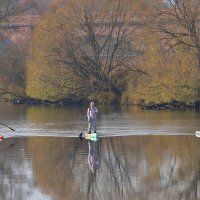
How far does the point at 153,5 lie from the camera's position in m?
48.4

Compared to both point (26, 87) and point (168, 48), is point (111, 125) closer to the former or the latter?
point (168, 48)

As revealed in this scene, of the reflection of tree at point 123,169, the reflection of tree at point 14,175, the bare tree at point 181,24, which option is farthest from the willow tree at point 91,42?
the reflection of tree at point 14,175

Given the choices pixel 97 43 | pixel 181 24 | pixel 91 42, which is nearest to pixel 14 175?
pixel 181 24

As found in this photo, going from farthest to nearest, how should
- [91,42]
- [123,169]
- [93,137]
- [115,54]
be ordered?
[115,54]
[91,42]
[93,137]
[123,169]

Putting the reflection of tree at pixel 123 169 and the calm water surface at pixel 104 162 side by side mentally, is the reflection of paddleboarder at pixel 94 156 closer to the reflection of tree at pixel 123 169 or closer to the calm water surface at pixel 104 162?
the calm water surface at pixel 104 162

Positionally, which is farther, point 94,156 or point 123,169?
point 94,156

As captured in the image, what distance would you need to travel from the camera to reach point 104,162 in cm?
2195

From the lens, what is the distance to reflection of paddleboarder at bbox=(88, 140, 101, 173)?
21.2 metres

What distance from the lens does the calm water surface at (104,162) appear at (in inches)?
683

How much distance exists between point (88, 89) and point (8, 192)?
3791 cm

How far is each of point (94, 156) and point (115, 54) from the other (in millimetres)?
32708

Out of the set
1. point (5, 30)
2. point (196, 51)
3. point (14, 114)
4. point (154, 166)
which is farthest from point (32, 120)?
point (5, 30)

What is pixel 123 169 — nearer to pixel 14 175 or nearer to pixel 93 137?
pixel 14 175

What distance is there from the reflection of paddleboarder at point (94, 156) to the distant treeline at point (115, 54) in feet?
70.4
